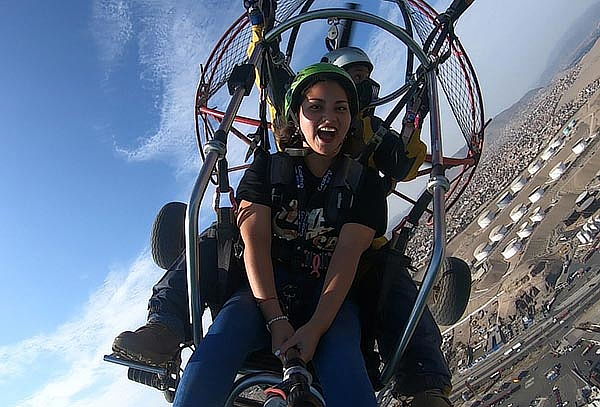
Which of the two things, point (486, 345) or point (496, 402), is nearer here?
point (496, 402)

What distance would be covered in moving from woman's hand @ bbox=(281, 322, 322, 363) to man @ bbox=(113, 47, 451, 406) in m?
0.48

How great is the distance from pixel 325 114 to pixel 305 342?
0.88 m

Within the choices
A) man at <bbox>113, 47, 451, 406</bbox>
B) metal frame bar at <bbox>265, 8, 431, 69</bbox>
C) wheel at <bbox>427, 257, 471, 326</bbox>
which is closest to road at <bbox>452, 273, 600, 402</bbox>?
wheel at <bbox>427, 257, 471, 326</bbox>

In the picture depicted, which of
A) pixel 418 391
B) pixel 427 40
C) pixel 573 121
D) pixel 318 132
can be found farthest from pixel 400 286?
pixel 573 121

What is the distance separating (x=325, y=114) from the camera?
6.44ft

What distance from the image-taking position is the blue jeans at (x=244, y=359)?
60.4 inches

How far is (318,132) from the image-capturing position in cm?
198

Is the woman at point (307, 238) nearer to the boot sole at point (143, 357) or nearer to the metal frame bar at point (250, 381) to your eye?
the metal frame bar at point (250, 381)

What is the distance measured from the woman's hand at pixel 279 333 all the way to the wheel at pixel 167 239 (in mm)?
1835

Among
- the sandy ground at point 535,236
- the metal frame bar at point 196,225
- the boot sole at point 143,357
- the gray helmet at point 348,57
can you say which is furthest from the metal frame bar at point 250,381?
the sandy ground at point 535,236

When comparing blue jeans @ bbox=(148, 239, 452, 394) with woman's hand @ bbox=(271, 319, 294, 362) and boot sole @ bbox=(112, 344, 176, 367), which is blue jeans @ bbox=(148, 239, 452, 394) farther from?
woman's hand @ bbox=(271, 319, 294, 362)

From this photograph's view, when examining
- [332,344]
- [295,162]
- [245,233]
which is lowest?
[332,344]

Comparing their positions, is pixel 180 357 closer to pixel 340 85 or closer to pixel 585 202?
pixel 340 85

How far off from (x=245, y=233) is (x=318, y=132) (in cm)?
50
